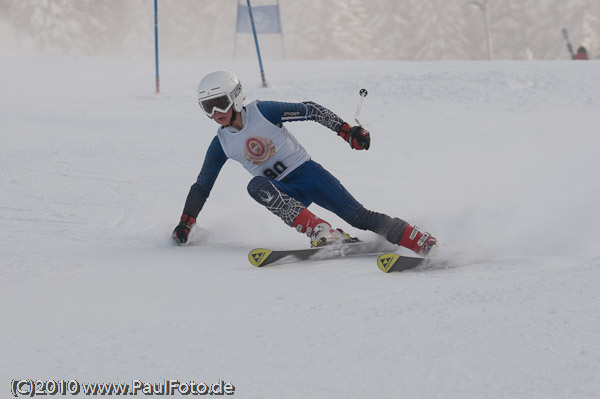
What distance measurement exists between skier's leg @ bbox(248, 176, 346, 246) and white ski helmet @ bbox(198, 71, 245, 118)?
20.8 inches

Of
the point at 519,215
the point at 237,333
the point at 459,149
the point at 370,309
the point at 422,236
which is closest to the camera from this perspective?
the point at 237,333

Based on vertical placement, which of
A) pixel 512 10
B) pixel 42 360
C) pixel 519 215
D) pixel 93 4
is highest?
pixel 42 360

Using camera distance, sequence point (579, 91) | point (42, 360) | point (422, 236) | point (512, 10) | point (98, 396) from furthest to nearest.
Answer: point (512, 10) → point (579, 91) → point (422, 236) → point (42, 360) → point (98, 396)

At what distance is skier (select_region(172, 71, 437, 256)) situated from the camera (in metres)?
4.14

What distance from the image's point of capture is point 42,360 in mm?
2324

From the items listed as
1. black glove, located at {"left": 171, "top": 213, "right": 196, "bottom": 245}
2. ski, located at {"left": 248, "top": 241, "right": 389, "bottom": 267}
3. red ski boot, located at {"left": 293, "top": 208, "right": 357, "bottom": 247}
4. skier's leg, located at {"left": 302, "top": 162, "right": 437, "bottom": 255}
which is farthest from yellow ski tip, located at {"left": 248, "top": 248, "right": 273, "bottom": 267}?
black glove, located at {"left": 171, "top": 213, "right": 196, "bottom": 245}

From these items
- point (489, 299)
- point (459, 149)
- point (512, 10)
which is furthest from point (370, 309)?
point (512, 10)

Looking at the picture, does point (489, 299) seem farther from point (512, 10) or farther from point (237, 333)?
point (512, 10)

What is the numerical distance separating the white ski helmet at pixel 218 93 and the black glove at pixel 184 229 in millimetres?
825

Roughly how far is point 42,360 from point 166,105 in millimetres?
9081

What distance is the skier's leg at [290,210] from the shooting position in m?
4.05

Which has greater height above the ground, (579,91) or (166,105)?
(579,91)

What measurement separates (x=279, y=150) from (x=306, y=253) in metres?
0.82

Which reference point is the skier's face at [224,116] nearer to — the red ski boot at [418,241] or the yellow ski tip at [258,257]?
the yellow ski tip at [258,257]
